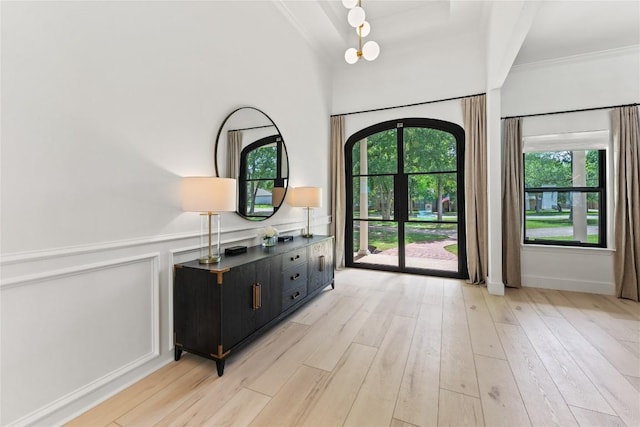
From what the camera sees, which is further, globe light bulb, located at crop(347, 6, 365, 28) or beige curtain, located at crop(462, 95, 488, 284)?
beige curtain, located at crop(462, 95, 488, 284)

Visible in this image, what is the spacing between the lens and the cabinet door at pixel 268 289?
7.59ft

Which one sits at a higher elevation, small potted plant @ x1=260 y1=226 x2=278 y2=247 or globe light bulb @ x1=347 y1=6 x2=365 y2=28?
globe light bulb @ x1=347 y1=6 x2=365 y2=28

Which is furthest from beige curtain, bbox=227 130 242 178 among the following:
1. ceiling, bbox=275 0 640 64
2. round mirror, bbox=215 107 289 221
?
ceiling, bbox=275 0 640 64

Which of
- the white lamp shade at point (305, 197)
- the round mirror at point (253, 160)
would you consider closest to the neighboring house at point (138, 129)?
the round mirror at point (253, 160)

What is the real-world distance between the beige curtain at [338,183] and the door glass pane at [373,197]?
0.25 metres

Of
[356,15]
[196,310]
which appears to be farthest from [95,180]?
[356,15]

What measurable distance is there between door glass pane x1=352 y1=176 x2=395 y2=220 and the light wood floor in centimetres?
188

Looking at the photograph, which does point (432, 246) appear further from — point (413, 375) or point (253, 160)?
point (253, 160)

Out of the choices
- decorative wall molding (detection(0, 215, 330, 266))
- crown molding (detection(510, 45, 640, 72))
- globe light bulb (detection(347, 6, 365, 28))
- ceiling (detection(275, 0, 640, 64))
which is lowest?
decorative wall molding (detection(0, 215, 330, 266))

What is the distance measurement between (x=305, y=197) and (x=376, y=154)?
1767 millimetres

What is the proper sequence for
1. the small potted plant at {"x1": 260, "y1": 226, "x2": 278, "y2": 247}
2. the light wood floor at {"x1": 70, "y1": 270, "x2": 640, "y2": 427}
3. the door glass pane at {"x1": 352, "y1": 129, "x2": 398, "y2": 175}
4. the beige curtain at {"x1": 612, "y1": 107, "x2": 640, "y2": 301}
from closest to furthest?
the light wood floor at {"x1": 70, "y1": 270, "x2": 640, "y2": 427} < the small potted plant at {"x1": 260, "y1": 226, "x2": 278, "y2": 247} < the beige curtain at {"x1": 612, "y1": 107, "x2": 640, "y2": 301} < the door glass pane at {"x1": 352, "y1": 129, "x2": 398, "y2": 175}

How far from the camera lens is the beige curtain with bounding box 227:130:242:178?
263 centimetres

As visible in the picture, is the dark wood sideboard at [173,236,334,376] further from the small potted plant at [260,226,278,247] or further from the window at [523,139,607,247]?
the window at [523,139,607,247]

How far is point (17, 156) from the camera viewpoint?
135 cm
